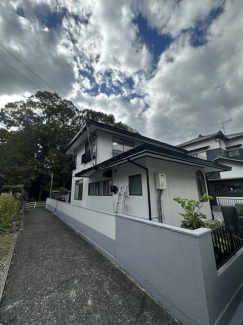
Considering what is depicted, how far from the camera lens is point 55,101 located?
20531 mm

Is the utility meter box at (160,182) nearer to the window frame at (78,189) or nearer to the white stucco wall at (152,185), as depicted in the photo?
the white stucco wall at (152,185)

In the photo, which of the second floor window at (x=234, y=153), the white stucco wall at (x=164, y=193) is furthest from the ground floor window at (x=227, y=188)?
the white stucco wall at (x=164, y=193)

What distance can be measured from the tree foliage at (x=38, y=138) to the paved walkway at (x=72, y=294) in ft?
52.5

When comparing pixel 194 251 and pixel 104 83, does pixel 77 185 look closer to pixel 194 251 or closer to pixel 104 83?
pixel 104 83

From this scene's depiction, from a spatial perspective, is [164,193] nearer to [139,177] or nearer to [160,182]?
[160,182]

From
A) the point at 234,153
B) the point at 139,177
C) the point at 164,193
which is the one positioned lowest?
the point at 164,193

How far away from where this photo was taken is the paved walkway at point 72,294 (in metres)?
1.73

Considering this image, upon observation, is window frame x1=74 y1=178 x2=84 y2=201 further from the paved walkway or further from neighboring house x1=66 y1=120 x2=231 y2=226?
the paved walkway

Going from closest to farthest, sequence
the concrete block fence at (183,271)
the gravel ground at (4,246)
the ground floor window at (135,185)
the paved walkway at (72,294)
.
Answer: the concrete block fence at (183,271)
the paved walkway at (72,294)
the gravel ground at (4,246)
the ground floor window at (135,185)

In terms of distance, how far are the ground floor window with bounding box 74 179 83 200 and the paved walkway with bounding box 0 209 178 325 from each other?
20.4ft

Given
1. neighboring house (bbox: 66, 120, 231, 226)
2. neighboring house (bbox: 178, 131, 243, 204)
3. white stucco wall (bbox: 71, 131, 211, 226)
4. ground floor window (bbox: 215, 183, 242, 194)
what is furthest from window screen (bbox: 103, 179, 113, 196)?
ground floor window (bbox: 215, 183, 242, 194)

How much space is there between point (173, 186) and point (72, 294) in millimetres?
4673

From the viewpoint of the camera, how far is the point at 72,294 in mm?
2152

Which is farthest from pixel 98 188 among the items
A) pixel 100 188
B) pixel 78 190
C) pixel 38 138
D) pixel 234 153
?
pixel 234 153
